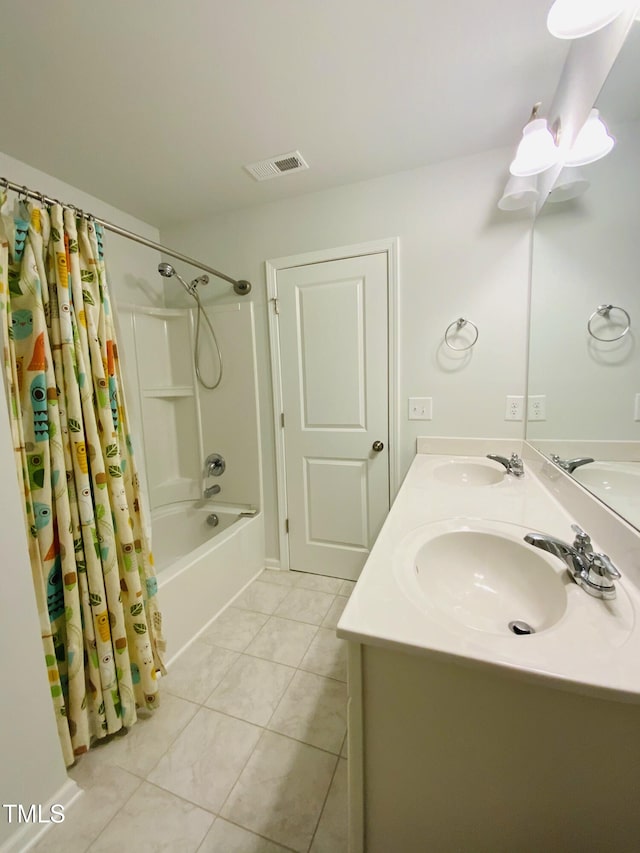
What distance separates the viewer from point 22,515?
2.89 feet

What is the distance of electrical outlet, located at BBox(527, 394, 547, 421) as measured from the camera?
56.4 inches

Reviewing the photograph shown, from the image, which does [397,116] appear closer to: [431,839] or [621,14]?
[621,14]

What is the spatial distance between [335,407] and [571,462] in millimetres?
1168

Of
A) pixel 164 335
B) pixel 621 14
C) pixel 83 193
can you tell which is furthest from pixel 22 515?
pixel 621 14

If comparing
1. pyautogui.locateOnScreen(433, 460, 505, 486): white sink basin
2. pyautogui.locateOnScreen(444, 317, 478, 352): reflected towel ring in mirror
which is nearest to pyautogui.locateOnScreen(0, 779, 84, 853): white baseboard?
pyautogui.locateOnScreen(433, 460, 505, 486): white sink basin

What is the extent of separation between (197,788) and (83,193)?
2747 millimetres

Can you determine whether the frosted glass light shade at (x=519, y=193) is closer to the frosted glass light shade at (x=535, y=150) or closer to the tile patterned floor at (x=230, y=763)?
the frosted glass light shade at (x=535, y=150)

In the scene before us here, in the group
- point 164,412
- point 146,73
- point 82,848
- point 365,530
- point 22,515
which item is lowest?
point 82,848

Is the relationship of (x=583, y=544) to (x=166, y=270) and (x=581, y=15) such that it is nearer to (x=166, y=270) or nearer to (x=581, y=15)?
(x=581, y=15)

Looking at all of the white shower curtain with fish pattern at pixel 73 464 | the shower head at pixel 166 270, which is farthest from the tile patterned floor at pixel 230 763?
the shower head at pixel 166 270

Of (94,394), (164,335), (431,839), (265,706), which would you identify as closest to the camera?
(431,839)

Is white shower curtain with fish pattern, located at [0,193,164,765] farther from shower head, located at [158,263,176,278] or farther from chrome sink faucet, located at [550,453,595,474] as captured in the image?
chrome sink faucet, located at [550,453,595,474]

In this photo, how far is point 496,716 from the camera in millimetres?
527

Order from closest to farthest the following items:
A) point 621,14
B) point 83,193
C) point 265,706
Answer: point 621,14 < point 265,706 < point 83,193
